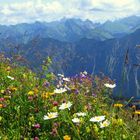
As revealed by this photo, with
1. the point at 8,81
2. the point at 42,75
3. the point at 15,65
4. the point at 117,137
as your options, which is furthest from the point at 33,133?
the point at 15,65

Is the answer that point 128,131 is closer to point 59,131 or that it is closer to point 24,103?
point 59,131

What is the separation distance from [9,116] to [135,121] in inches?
61.2

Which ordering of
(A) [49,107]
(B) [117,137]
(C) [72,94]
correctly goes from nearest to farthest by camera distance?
(B) [117,137] → (A) [49,107] → (C) [72,94]

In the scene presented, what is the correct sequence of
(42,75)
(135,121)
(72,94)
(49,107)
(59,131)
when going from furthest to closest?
(42,75)
(72,94)
(49,107)
(135,121)
(59,131)

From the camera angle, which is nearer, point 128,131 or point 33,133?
point 128,131

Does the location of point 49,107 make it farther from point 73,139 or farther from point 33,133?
point 73,139

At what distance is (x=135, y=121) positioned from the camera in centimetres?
481

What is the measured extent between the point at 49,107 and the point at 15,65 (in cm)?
444

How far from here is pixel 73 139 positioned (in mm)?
3967

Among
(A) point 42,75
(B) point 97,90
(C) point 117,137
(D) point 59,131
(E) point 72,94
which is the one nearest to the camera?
(C) point 117,137

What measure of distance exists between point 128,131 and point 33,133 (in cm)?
112

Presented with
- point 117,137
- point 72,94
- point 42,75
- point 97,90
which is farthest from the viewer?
point 42,75

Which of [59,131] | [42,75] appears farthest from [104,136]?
[42,75]

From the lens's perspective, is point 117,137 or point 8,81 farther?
point 8,81
